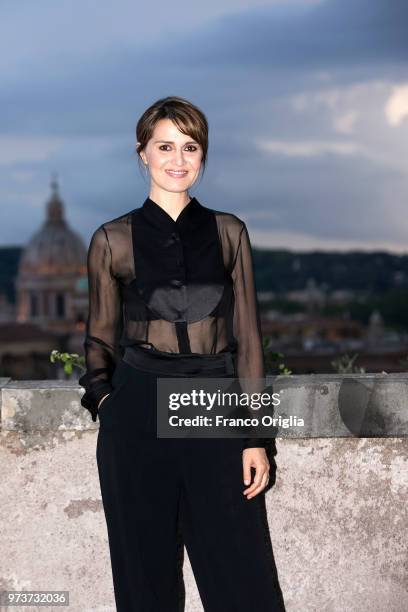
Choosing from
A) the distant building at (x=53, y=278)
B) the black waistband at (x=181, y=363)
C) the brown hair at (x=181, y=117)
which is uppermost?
the distant building at (x=53, y=278)

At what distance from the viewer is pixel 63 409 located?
10.9 feet

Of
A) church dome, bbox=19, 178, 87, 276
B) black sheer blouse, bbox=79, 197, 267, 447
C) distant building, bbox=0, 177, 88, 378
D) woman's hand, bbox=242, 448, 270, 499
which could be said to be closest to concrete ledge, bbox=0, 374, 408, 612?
black sheer blouse, bbox=79, 197, 267, 447

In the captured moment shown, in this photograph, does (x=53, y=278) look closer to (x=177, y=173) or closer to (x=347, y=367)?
(x=347, y=367)

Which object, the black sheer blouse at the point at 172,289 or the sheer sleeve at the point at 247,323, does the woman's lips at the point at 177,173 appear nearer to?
the black sheer blouse at the point at 172,289

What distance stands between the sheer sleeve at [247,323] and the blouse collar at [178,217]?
5.4 inches

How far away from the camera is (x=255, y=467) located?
270 cm

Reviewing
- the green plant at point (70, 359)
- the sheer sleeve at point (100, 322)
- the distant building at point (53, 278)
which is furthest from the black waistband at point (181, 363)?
the distant building at point (53, 278)

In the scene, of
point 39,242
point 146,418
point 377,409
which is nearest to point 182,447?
point 146,418

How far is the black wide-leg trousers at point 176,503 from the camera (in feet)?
8.80

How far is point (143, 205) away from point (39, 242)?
422ft

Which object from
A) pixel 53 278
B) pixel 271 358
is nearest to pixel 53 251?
pixel 53 278

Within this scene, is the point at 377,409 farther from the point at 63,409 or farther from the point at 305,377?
the point at 63,409

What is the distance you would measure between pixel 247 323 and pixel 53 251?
127010 millimetres

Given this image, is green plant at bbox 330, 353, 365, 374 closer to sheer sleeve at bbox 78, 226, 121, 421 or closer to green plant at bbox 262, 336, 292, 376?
green plant at bbox 262, 336, 292, 376
